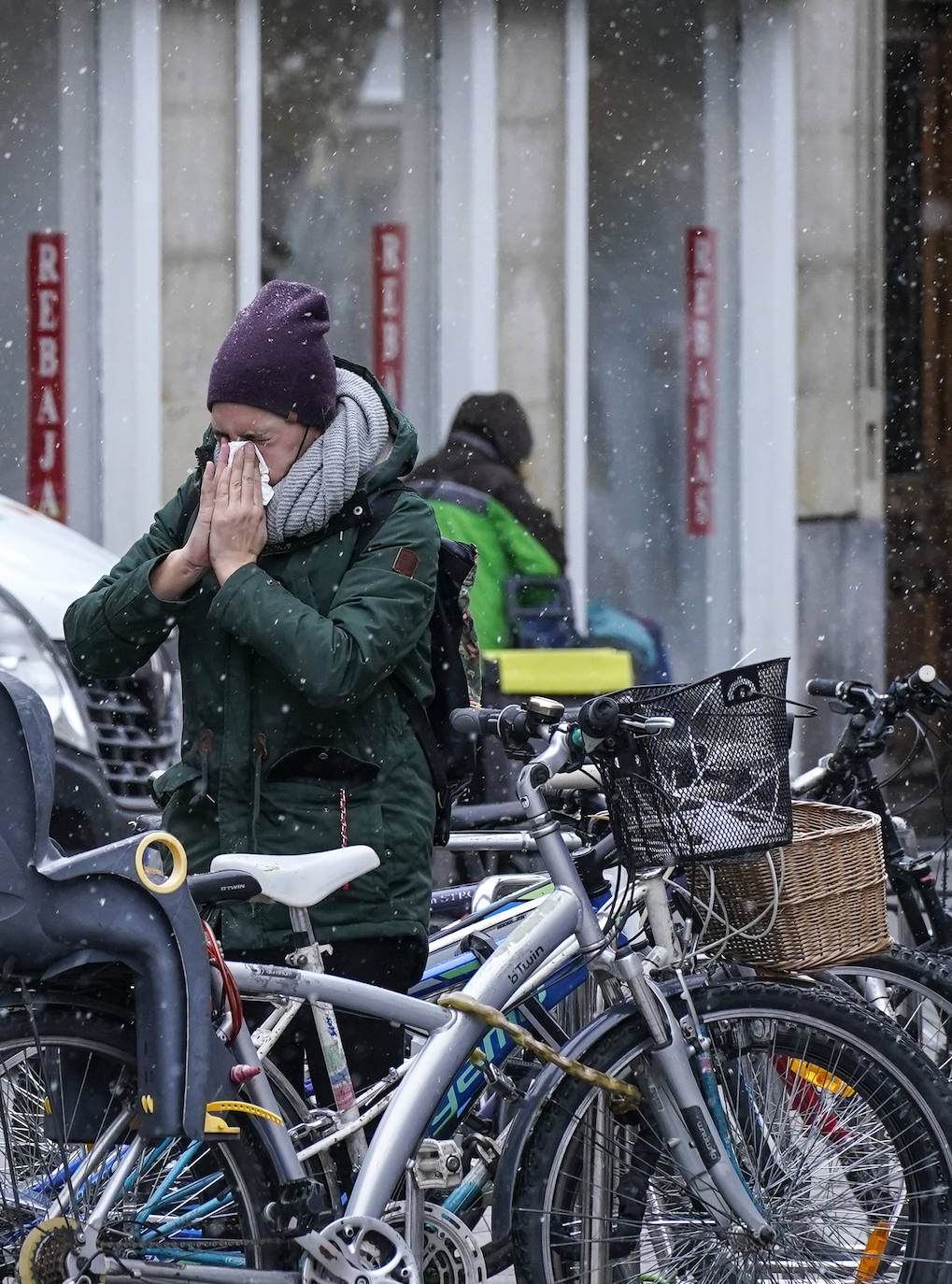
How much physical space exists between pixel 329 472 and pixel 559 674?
3058 millimetres

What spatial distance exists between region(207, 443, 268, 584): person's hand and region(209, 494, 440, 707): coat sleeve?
4 cm

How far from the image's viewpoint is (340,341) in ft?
32.7

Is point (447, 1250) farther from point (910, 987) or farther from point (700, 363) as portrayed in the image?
point (700, 363)

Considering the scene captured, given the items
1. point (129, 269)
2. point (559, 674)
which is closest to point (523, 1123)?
point (559, 674)

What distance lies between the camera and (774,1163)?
134 inches

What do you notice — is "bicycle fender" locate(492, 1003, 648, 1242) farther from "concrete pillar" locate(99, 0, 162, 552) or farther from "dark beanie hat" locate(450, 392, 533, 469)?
"concrete pillar" locate(99, 0, 162, 552)

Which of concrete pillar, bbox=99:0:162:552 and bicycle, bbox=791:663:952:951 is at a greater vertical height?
concrete pillar, bbox=99:0:162:552

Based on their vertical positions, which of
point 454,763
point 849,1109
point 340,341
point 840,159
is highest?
point 840,159

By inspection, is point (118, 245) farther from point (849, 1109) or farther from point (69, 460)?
point (849, 1109)

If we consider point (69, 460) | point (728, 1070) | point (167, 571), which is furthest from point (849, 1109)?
point (69, 460)

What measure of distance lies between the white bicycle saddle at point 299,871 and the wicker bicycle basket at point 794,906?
0.67 meters

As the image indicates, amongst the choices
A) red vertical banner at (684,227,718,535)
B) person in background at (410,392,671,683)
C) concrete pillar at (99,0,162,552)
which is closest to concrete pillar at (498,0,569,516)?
red vertical banner at (684,227,718,535)

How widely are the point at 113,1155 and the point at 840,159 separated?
27.4 ft

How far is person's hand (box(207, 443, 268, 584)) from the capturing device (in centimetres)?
322
